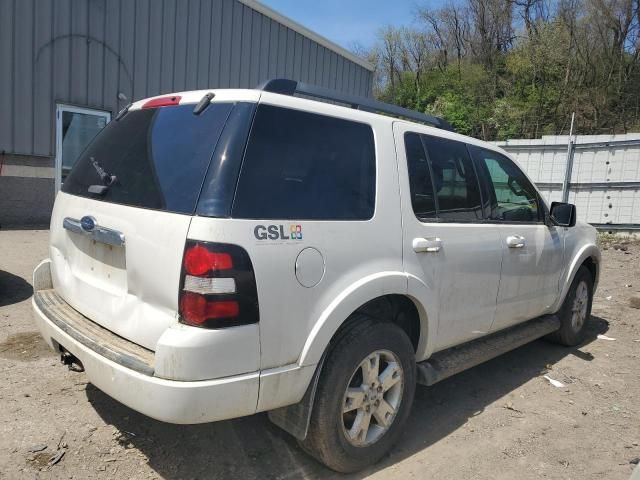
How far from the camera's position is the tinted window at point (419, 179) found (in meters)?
3.18

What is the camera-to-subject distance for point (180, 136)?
2602mm

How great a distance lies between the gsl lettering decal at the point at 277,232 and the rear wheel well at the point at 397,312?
0.65 metres

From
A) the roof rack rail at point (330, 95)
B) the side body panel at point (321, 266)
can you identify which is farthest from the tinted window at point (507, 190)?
the side body panel at point (321, 266)

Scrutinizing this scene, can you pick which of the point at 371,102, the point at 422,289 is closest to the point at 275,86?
the point at 371,102

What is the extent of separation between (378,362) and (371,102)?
1.57m

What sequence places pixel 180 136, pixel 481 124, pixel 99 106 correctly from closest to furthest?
1. pixel 180 136
2. pixel 99 106
3. pixel 481 124

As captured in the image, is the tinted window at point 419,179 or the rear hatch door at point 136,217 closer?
the rear hatch door at point 136,217

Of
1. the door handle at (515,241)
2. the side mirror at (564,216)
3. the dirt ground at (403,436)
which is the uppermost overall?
the side mirror at (564,216)

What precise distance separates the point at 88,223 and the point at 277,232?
107cm

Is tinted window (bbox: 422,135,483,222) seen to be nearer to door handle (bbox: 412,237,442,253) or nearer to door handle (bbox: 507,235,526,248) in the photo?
door handle (bbox: 412,237,442,253)

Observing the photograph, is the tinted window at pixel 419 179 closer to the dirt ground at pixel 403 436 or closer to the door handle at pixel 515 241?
the door handle at pixel 515 241

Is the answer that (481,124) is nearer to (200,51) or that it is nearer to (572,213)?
(200,51)

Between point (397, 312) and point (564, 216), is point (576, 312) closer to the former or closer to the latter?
point (564, 216)

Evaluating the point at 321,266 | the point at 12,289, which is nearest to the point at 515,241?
the point at 321,266
